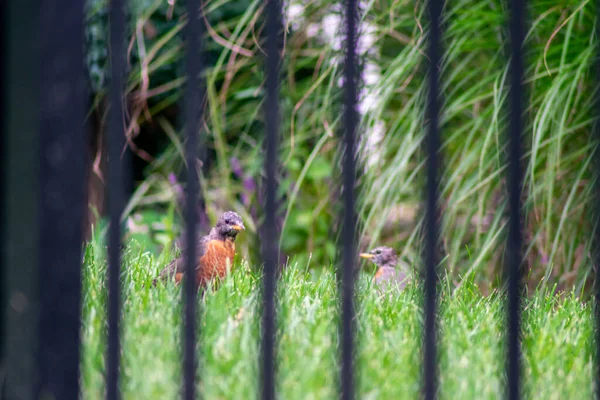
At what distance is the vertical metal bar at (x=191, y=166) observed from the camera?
5.43 feet

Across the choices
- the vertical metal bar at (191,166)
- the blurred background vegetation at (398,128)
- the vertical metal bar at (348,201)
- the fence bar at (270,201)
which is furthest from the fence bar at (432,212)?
the blurred background vegetation at (398,128)

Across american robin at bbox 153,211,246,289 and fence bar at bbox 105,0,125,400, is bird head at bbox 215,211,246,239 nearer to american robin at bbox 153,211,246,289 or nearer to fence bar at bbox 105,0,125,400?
american robin at bbox 153,211,246,289

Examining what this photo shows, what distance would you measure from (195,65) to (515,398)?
97cm

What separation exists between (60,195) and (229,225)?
166cm

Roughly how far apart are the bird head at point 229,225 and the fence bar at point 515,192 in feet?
5.44

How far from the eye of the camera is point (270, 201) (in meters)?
1.69

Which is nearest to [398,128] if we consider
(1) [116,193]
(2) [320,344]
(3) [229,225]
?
(3) [229,225]

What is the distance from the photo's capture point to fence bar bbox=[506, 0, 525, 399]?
5.71 feet

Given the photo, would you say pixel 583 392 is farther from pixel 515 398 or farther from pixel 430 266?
pixel 430 266

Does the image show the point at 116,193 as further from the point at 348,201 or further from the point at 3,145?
the point at 3,145

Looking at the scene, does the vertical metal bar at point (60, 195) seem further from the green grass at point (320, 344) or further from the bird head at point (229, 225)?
the bird head at point (229, 225)

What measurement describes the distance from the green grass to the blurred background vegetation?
345mm

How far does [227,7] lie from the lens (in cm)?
586

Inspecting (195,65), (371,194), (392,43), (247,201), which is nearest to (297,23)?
(392,43)
